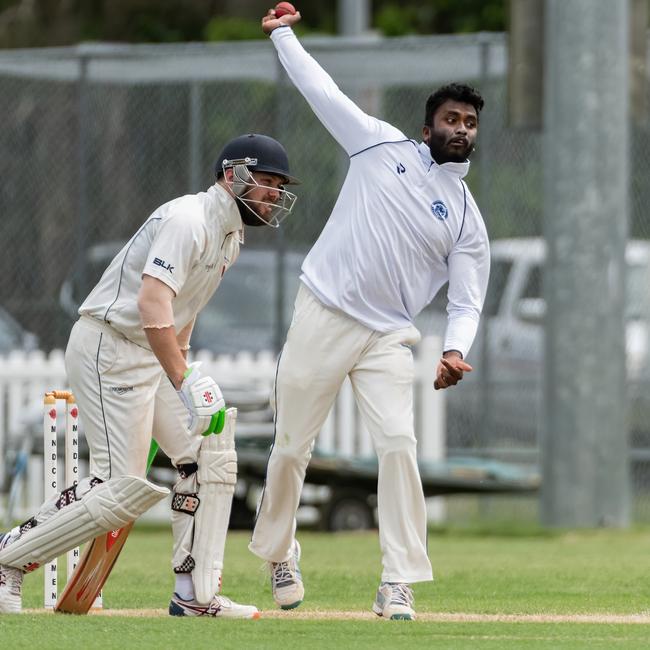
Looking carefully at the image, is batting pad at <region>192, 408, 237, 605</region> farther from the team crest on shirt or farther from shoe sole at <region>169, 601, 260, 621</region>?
the team crest on shirt

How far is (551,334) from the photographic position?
13242mm

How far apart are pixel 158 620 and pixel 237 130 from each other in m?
7.67

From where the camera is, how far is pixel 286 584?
25.9ft

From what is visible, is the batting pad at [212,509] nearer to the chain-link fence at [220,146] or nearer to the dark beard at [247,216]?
the dark beard at [247,216]

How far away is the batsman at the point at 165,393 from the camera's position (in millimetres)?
7234

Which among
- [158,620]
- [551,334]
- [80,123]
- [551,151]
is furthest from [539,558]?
[80,123]

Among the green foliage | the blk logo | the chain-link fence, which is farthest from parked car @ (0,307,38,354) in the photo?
the green foliage

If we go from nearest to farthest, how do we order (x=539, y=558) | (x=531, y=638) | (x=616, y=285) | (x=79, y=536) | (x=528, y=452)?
(x=531, y=638) → (x=79, y=536) → (x=539, y=558) → (x=616, y=285) → (x=528, y=452)

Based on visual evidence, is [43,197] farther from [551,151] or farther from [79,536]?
[79,536]

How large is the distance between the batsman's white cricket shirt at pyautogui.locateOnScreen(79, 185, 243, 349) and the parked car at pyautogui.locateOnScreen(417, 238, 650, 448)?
260 inches

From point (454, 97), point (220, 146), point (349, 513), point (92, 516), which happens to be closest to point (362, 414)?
point (92, 516)

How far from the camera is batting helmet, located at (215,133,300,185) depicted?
24.7 ft

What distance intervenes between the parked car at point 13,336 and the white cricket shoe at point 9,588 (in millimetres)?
7678

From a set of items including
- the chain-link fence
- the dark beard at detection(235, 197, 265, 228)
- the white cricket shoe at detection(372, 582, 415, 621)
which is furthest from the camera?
the chain-link fence
